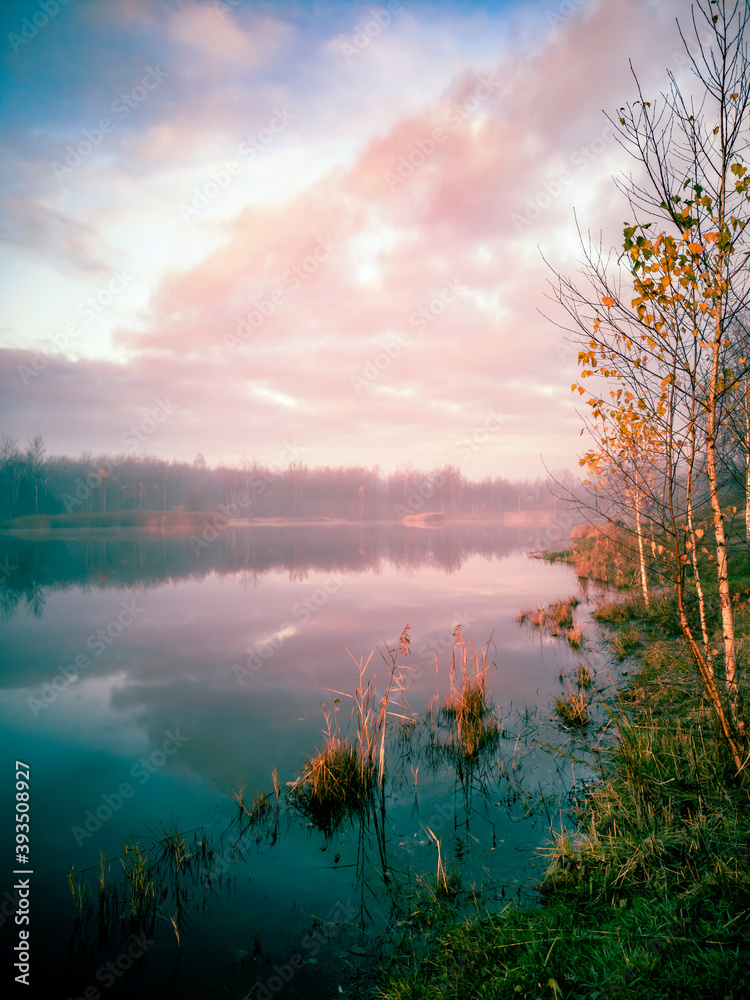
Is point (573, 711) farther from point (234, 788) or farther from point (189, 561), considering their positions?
point (189, 561)

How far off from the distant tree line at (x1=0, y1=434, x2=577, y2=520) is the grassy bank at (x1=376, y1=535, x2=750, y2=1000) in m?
72.8

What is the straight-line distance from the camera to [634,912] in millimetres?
2846

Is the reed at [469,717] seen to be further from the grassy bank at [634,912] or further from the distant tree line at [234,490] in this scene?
the distant tree line at [234,490]

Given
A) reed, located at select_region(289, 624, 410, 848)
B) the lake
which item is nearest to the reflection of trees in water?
the lake

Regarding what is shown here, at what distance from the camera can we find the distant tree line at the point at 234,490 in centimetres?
6431

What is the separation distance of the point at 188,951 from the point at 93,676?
7.26m

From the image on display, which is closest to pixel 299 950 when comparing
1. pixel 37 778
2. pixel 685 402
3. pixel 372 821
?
pixel 372 821

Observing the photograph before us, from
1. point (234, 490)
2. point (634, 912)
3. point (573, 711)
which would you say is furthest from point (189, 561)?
point (234, 490)

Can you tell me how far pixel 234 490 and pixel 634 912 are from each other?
9875 centimetres

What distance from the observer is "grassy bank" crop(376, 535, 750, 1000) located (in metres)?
2.41

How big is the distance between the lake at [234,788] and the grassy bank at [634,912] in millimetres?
520

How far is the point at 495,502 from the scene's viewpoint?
4956 inches

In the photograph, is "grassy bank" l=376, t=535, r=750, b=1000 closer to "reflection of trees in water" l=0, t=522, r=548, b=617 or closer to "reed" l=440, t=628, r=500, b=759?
"reed" l=440, t=628, r=500, b=759

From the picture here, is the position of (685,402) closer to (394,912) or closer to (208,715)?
(394,912)
